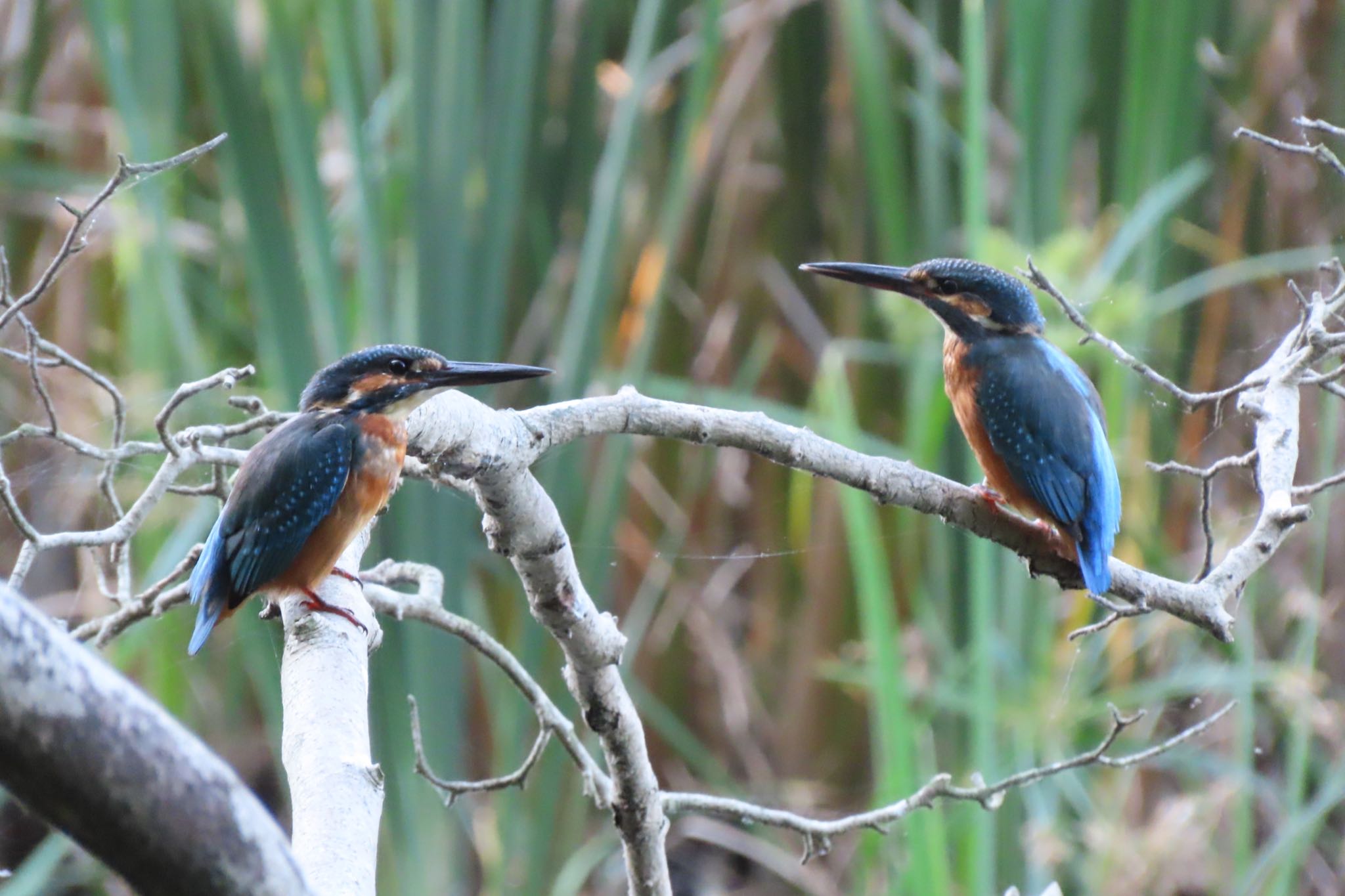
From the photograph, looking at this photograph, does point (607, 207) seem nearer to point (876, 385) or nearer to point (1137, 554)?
point (876, 385)

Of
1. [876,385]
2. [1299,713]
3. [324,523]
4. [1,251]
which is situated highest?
[876,385]

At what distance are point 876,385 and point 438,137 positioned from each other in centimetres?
130

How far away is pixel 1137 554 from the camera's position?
2873 mm

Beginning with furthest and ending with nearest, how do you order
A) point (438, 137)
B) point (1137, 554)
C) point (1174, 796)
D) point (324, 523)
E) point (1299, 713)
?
point (1174, 796)
point (1137, 554)
point (438, 137)
point (1299, 713)
point (324, 523)

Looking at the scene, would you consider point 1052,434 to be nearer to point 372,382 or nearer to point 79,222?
point 372,382

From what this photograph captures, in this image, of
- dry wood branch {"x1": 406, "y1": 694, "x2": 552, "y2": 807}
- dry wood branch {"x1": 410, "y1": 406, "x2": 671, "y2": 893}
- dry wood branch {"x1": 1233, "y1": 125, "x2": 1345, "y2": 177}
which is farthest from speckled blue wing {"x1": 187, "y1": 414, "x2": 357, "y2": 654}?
dry wood branch {"x1": 1233, "y1": 125, "x2": 1345, "y2": 177}

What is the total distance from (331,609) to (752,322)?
2.31m

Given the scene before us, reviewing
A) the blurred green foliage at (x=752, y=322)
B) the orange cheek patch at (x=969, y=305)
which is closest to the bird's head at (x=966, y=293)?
the orange cheek patch at (x=969, y=305)

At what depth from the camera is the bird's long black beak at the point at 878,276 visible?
1.91m

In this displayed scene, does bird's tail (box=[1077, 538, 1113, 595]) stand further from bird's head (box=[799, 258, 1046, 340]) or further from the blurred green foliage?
the blurred green foliage

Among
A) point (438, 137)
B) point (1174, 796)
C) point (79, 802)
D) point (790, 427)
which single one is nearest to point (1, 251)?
point (790, 427)

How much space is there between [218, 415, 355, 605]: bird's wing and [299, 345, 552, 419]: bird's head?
5 cm

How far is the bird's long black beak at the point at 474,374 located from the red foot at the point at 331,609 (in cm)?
30

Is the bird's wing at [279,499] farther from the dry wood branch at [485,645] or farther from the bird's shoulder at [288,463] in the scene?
the dry wood branch at [485,645]
